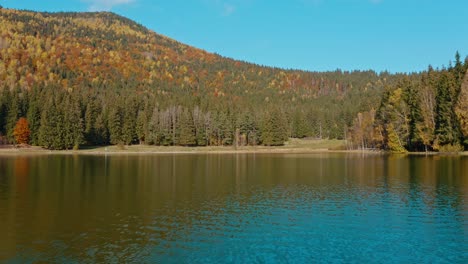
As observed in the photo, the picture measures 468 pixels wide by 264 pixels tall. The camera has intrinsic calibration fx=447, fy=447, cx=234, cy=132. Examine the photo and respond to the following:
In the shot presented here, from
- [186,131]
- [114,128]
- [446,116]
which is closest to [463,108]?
[446,116]

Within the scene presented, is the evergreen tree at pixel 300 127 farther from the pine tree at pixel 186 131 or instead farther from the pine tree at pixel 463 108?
the pine tree at pixel 463 108

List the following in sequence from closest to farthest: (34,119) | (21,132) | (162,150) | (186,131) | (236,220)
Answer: (236,220)
(21,132)
(34,119)
(162,150)
(186,131)

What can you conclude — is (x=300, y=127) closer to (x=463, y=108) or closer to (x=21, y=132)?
(x=463, y=108)

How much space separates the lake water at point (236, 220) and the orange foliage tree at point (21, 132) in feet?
267

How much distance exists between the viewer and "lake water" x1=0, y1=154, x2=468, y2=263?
2170 centimetres

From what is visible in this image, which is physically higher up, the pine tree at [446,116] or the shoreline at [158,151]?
the pine tree at [446,116]

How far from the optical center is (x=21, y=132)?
4902 inches

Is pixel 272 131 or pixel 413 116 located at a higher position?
pixel 413 116

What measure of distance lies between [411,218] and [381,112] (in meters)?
91.8

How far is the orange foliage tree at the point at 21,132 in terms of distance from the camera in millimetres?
124312

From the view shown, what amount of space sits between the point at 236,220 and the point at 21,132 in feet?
368

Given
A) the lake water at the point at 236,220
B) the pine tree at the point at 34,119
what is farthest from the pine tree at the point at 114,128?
the lake water at the point at 236,220

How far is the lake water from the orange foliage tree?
81.3m

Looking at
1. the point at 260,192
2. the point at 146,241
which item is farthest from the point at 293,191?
the point at 146,241
